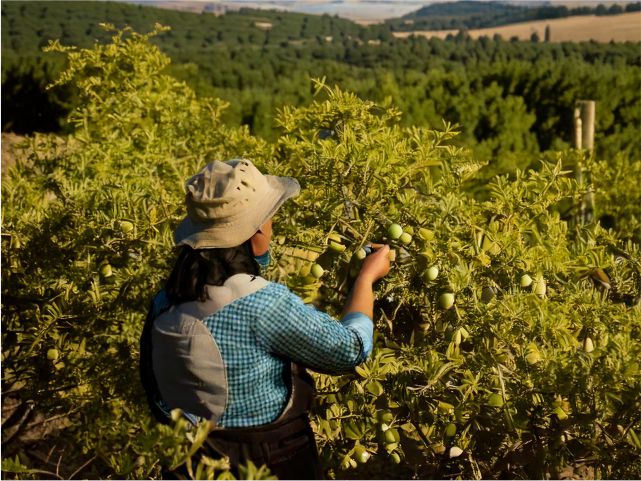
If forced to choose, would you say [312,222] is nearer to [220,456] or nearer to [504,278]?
[504,278]

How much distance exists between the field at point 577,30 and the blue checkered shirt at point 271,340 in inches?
888

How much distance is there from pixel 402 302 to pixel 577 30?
3014 centimetres

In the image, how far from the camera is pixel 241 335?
1.89 meters

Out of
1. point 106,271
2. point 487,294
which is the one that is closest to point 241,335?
point 487,294

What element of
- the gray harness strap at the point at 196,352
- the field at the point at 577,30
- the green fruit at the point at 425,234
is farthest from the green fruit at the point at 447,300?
the field at the point at 577,30

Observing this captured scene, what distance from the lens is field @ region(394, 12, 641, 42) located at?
25219 mm

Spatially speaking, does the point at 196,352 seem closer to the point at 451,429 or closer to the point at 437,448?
the point at 451,429

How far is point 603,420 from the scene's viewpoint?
2.25 m

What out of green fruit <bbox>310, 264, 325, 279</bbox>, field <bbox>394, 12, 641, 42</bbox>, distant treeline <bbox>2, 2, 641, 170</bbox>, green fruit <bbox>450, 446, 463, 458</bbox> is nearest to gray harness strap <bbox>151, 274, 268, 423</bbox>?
green fruit <bbox>310, 264, 325, 279</bbox>

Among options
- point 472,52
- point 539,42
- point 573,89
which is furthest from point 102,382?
point 539,42

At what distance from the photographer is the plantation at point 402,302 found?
2252mm

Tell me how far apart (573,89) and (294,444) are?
1285 centimetres

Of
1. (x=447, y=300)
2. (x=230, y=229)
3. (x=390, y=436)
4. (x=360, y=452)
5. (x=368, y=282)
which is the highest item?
(x=230, y=229)

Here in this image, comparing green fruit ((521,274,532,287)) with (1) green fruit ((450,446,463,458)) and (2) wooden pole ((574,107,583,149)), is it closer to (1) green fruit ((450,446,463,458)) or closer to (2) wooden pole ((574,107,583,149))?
(1) green fruit ((450,446,463,458))
